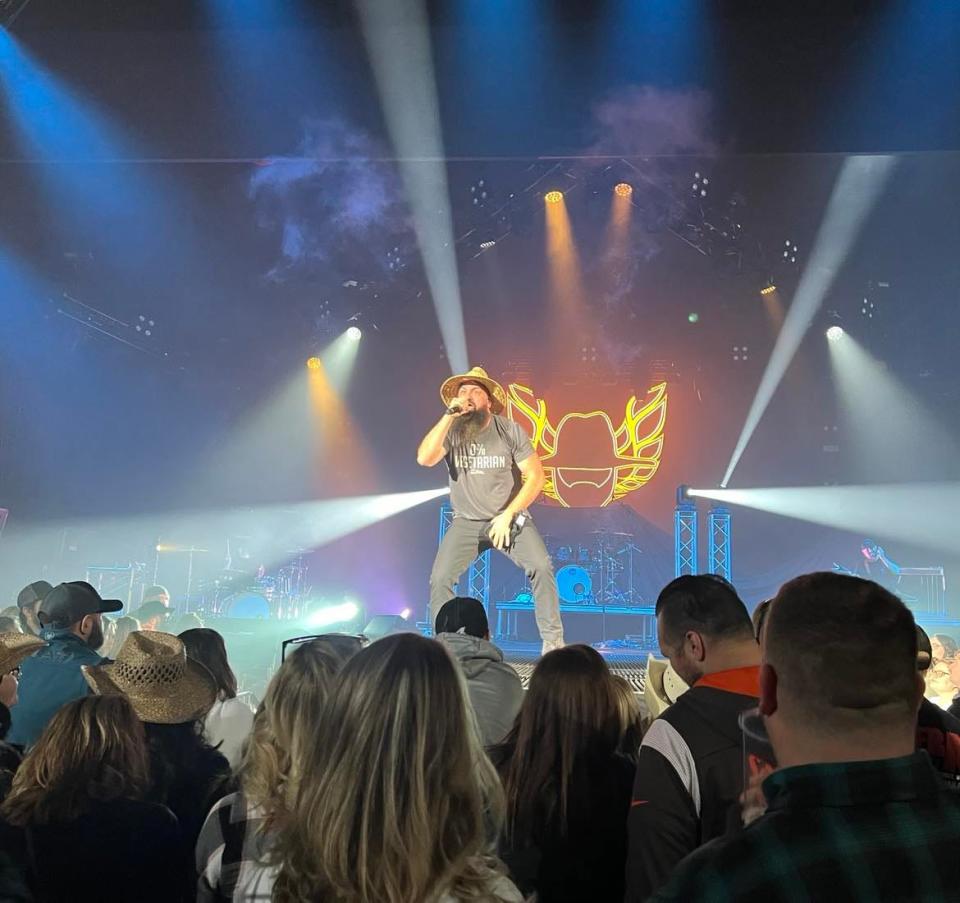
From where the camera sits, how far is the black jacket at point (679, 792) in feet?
5.38

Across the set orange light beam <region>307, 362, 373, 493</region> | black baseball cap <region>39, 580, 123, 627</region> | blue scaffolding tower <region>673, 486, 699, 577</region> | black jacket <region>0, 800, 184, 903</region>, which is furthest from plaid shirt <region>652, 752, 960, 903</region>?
orange light beam <region>307, 362, 373, 493</region>

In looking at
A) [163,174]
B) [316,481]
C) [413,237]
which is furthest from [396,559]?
[163,174]

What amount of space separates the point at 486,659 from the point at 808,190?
9897 millimetres

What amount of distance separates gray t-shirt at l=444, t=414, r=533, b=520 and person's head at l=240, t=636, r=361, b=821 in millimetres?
3047

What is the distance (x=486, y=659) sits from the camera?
253 cm

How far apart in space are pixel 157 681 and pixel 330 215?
9938 mm

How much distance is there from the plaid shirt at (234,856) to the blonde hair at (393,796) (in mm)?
152

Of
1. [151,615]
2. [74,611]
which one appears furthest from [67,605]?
[151,615]

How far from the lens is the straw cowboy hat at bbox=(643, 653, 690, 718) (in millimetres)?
Answer: 2799

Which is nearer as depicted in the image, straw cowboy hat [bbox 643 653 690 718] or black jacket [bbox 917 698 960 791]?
black jacket [bbox 917 698 960 791]

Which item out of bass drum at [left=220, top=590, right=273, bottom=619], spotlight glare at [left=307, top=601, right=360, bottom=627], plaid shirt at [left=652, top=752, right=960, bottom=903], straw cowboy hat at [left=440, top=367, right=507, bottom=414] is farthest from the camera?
bass drum at [left=220, top=590, right=273, bottom=619]

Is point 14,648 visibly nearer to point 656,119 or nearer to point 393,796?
point 393,796

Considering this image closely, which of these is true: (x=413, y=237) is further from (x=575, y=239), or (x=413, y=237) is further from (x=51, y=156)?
(x=51, y=156)

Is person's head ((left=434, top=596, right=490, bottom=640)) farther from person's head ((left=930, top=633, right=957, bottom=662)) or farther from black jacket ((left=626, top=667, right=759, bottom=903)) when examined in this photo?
person's head ((left=930, top=633, right=957, bottom=662))
